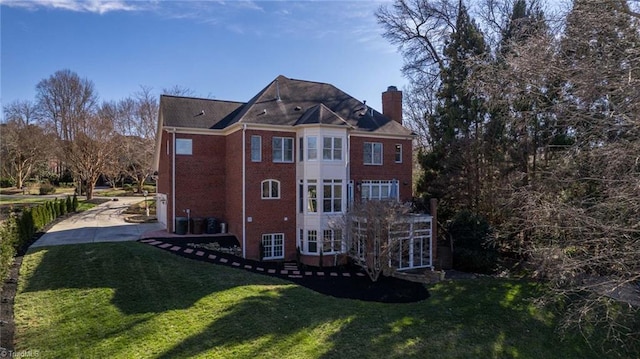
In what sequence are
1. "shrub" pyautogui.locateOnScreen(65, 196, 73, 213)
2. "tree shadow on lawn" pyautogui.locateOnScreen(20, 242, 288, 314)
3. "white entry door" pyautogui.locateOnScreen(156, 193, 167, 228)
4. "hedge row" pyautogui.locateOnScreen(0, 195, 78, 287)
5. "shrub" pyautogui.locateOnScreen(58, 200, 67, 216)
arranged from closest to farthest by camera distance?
"tree shadow on lawn" pyautogui.locateOnScreen(20, 242, 288, 314) → "hedge row" pyautogui.locateOnScreen(0, 195, 78, 287) → "white entry door" pyautogui.locateOnScreen(156, 193, 167, 228) → "shrub" pyautogui.locateOnScreen(58, 200, 67, 216) → "shrub" pyautogui.locateOnScreen(65, 196, 73, 213)

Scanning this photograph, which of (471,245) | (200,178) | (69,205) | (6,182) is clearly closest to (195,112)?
(200,178)

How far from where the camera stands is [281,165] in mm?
18672

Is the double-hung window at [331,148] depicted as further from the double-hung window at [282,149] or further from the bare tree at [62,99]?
the bare tree at [62,99]

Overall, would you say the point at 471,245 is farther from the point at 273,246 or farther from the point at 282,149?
the point at 282,149

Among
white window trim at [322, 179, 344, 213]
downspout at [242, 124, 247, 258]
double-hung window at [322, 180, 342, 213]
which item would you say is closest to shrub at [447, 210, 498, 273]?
white window trim at [322, 179, 344, 213]

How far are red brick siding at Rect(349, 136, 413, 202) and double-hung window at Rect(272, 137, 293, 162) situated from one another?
3.49 meters

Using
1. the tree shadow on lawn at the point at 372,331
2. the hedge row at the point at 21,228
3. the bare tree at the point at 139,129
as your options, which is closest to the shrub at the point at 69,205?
the hedge row at the point at 21,228

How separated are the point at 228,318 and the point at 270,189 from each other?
8572mm

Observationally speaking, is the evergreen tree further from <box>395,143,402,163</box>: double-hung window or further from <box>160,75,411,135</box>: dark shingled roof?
<box>160,75,411,135</box>: dark shingled roof

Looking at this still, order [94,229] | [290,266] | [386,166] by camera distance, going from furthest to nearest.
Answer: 1. [386,166]
2. [94,229]
3. [290,266]

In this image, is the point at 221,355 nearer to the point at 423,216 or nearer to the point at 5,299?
the point at 5,299

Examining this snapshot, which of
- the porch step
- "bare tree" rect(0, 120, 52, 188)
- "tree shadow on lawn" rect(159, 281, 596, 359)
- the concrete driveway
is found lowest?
"tree shadow on lawn" rect(159, 281, 596, 359)

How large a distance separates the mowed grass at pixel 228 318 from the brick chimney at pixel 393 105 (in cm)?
1194

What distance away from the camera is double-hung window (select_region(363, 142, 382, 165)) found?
818 inches
